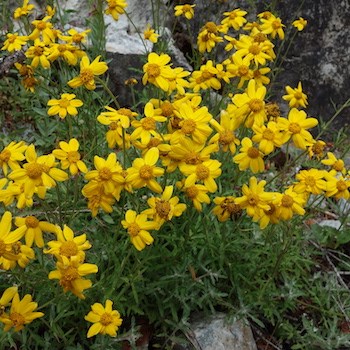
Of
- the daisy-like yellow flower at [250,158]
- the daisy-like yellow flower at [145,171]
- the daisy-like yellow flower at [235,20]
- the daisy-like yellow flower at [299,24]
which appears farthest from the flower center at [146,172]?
the daisy-like yellow flower at [299,24]

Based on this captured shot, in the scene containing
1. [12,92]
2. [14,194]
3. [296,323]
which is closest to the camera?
[14,194]

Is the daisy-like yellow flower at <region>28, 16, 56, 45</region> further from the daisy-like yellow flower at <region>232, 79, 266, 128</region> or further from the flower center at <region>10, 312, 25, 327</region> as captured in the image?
the flower center at <region>10, 312, 25, 327</region>

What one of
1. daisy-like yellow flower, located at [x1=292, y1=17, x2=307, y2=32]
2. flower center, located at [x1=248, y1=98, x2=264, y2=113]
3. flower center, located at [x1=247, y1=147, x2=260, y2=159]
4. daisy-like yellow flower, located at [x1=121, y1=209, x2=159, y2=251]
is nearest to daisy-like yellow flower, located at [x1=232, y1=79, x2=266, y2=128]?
flower center, located at [x1=248, y1=98, x2=264, y2=113]

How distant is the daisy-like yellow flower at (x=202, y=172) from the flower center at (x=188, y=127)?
0.39 ft

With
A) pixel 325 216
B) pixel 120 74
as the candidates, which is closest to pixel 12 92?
pixel 120 74

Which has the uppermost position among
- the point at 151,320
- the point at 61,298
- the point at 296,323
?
the point at 61,298

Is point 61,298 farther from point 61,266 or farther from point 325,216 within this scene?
point 325,216

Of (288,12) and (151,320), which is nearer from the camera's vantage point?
(151,320)

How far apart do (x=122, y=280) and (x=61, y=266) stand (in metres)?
0.47

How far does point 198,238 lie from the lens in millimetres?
2295

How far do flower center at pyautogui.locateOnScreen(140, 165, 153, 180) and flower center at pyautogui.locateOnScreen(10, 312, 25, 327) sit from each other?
603 millimetres

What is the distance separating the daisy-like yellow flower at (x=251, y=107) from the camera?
2016mm

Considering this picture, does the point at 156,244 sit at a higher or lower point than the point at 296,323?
higher

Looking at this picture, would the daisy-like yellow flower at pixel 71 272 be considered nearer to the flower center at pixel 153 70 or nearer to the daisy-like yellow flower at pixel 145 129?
the daisy-like yellow flower at pixel 145 129
